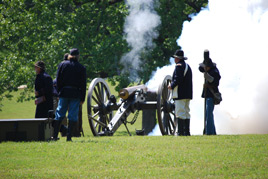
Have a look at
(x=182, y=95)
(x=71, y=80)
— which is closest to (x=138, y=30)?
(x=182, y=95)

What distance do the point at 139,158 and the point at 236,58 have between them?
360 inches

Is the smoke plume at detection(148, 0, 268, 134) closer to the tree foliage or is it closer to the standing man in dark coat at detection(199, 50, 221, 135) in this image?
the tree foliage

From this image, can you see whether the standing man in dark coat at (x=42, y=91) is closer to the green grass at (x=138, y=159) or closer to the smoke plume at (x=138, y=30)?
the green grass at (x=138, y=159)

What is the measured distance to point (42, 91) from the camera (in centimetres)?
1018

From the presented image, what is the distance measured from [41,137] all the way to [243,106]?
6.58 m

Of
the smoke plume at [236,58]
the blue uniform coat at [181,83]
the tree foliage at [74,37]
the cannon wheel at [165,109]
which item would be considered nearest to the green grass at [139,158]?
the blue uniform coat at [181,83]

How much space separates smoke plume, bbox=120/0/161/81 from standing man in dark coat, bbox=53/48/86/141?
1088cm

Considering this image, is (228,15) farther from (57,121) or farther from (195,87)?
(57,121)

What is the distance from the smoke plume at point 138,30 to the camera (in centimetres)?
2027

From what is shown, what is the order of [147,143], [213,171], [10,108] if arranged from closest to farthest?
[213,171] → [147,143] → [10,108]

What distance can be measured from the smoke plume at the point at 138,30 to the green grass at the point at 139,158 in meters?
11.5

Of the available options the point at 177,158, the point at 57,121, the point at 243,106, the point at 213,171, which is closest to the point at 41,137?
the point at 57,121

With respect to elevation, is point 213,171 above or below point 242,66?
below

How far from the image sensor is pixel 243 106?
554 inches
